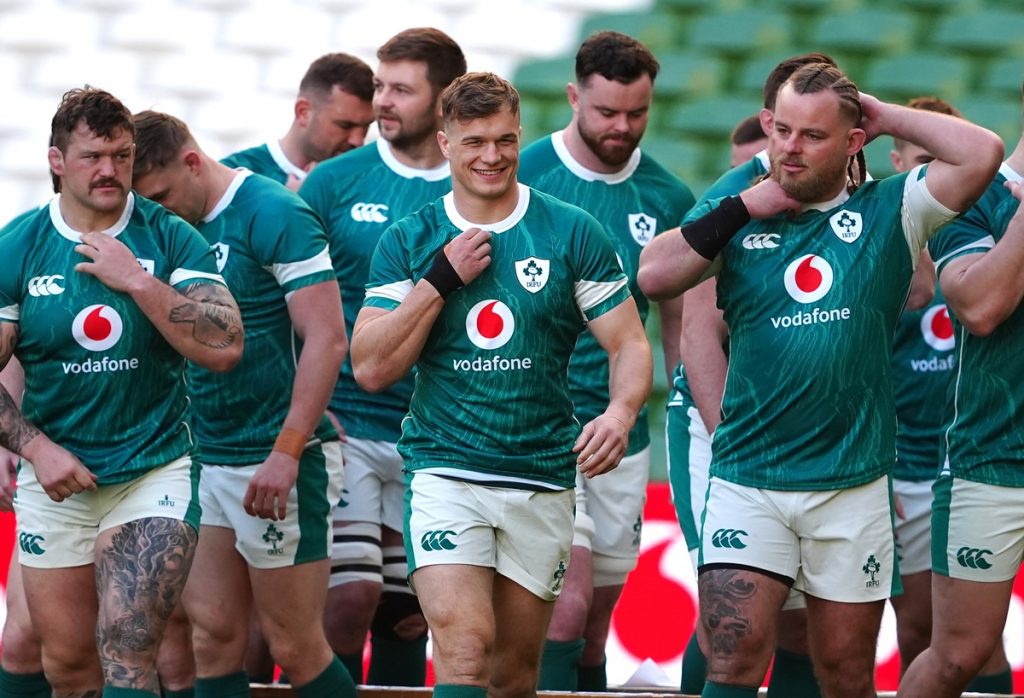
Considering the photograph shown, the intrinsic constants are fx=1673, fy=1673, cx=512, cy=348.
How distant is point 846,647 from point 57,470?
2.40 metres

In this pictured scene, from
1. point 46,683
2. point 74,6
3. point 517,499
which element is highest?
point 74,6

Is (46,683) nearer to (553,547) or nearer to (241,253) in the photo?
(241,253)

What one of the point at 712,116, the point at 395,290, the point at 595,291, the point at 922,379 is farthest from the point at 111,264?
the point at 712,116

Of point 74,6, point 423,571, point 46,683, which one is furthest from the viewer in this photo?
point 74,6

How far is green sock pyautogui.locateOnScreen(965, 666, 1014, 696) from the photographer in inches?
257

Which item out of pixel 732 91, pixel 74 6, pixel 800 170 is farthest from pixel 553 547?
pixel 74 6

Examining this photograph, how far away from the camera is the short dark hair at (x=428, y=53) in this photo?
257 inches

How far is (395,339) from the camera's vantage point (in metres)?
4.67

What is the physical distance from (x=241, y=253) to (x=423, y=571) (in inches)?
68.5

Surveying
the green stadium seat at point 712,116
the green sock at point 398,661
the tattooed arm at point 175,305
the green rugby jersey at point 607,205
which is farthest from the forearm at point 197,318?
the green stadium seat at point 712,116

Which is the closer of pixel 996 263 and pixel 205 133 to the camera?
pixel 996 263

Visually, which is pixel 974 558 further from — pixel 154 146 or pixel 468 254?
pixel 154 146

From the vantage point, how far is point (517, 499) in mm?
4793

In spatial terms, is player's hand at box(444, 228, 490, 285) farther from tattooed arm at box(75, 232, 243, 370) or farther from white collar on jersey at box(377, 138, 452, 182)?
white collar on jersey at box(377, 138, 452, 182)
